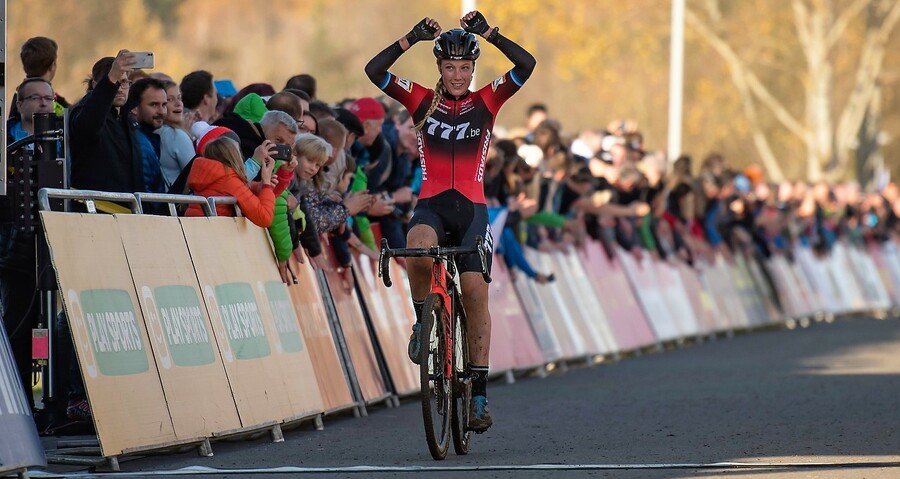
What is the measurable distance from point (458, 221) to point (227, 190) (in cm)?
164

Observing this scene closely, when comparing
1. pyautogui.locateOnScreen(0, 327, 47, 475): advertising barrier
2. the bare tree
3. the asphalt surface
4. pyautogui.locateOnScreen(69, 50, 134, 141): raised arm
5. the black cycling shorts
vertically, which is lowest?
the asphalt surface

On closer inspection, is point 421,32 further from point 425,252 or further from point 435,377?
point 435,377

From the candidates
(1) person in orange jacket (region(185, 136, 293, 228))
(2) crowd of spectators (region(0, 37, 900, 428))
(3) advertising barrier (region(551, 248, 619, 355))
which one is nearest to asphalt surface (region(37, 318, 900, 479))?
(3) advertising barrier (region(551, 248, 619, 355))

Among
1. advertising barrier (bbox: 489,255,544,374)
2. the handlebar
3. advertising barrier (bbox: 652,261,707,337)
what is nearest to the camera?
the handlebar

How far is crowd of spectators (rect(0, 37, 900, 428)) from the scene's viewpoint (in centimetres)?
1150

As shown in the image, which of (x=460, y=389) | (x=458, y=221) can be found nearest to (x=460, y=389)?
(x=460, y=389)

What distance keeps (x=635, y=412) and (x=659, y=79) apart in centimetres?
4965

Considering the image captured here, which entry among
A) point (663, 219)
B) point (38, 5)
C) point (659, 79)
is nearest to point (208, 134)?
point (663, 219)

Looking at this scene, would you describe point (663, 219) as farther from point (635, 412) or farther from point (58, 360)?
point (58, 360)

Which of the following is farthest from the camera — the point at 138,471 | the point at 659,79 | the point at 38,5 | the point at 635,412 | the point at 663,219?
the point at 659,79

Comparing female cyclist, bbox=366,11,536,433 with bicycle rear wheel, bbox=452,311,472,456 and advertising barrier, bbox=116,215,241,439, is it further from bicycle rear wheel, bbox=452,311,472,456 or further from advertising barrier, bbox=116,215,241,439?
advertising barrier, bbox=116,215,241,439

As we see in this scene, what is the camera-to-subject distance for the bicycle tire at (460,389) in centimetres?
1051

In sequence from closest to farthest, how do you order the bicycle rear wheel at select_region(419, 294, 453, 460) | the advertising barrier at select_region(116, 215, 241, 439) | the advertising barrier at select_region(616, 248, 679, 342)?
the bicycle rear wheel at select_region(419, 294, 453, 460)
the advertising barrier at select_region(116, 215, 241, 439)
the advertising barrier at select_region(616, 248, 679, 342)

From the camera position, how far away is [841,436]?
1145 centimetres
